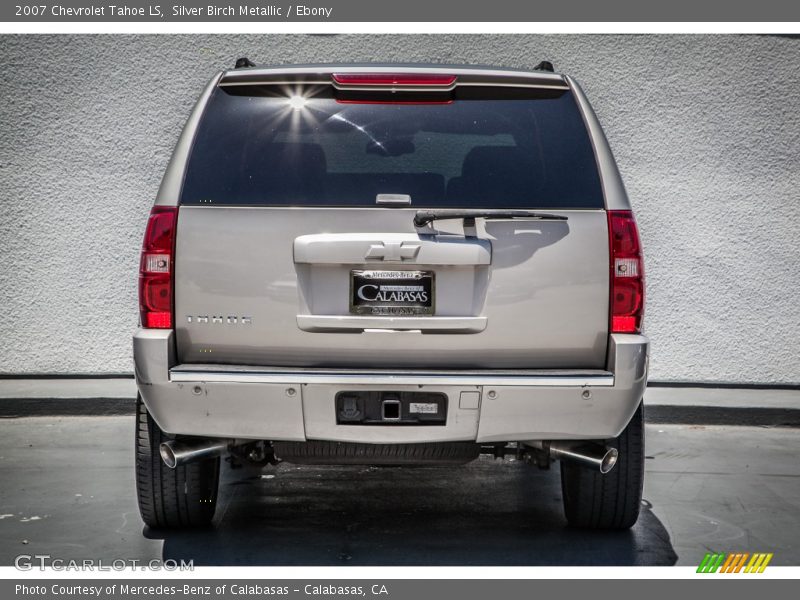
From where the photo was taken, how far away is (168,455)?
432 centimetres

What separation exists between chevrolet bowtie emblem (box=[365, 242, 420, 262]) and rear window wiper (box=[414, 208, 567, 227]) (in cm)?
10

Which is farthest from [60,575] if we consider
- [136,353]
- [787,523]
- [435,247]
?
[787,523]

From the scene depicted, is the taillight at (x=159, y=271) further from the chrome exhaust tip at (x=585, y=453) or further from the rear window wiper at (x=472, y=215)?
the chrome exhaust tip at (x=585, y=453)

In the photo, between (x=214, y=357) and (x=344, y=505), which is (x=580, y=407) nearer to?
(x=214, y=357)

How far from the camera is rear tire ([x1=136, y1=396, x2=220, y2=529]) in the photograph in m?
4.65

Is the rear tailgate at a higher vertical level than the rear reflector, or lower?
lower

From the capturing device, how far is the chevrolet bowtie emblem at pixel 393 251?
410 cm

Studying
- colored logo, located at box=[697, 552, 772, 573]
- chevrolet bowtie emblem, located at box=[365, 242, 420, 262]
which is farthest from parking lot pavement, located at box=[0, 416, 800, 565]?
chevrolet bowtie emblem, located at box=[365, 242, 420, 262]

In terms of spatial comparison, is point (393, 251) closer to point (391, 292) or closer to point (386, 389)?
point (391, 292)

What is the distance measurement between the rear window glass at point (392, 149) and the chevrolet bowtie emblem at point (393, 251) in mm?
177

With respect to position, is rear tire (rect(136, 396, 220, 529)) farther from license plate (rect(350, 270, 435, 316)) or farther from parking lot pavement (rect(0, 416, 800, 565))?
license plate (rect(350, 270, 435, 316))

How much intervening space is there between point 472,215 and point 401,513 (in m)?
1.81

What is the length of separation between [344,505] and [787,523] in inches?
84.0

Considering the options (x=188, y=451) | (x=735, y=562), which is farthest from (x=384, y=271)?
(x=735, y=562)
